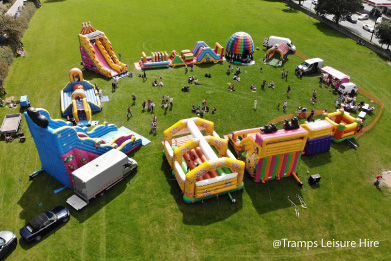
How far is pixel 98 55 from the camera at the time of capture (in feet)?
143

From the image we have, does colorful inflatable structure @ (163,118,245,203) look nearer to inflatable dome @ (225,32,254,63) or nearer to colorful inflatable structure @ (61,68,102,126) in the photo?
colorful inflatable structure @ (61,68,102,126)

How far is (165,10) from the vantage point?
69562 mm

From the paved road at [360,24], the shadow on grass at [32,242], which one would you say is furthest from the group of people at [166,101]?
the paved road at [360,24]

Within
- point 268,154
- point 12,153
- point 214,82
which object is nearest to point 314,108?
point 214,82

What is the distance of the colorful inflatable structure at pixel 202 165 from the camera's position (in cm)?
2373

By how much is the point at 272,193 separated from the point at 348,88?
74.8 feet

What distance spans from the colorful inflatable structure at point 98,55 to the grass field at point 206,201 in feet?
4.79

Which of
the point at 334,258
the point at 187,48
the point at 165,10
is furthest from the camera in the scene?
the point at 165,10

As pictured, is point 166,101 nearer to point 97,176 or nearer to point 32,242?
point 97,176

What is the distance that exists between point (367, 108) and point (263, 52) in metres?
20.3

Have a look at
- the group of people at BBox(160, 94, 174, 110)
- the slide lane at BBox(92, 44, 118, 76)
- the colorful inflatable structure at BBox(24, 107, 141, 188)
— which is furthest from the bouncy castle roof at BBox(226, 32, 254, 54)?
the colorful inflatable structure at BBox(24, 107, 141, 188)

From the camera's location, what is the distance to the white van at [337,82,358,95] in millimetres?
40500

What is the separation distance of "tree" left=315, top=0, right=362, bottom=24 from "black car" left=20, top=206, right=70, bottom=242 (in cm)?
6154

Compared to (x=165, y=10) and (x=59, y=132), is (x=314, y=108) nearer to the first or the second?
(x=59, y=132)
